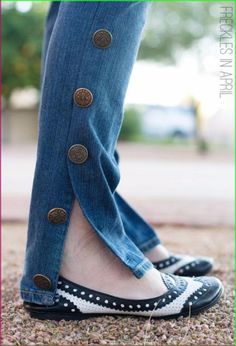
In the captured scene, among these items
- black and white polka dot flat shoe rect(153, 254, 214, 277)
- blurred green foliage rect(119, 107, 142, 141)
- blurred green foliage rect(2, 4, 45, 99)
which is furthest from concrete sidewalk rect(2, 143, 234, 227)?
blurred green foliage rect(119, 107, 142, 141)

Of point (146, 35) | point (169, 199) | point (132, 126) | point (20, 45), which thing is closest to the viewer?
point (169, 199)

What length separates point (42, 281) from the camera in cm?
73

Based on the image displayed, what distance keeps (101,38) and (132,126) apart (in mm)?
10084

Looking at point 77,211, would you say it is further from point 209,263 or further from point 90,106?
point 209,263

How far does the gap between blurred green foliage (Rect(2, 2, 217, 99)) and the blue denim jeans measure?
884 cm

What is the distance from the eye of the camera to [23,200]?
2307 mm

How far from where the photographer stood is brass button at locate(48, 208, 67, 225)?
708 millimetres

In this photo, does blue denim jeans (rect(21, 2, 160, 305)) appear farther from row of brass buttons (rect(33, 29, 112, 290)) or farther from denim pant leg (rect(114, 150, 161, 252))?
denim pant leg (rect(114, 150, 161, 252))

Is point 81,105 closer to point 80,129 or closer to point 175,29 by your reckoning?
point 80,129

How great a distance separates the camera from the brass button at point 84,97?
69cm

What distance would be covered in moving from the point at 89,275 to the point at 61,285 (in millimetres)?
42

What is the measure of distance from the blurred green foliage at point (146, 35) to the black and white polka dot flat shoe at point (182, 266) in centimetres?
867

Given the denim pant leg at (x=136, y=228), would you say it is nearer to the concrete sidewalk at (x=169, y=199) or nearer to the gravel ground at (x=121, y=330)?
the gravel ground at (x=121, y=330)

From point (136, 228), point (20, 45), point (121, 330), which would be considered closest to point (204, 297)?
point (121, 330)
